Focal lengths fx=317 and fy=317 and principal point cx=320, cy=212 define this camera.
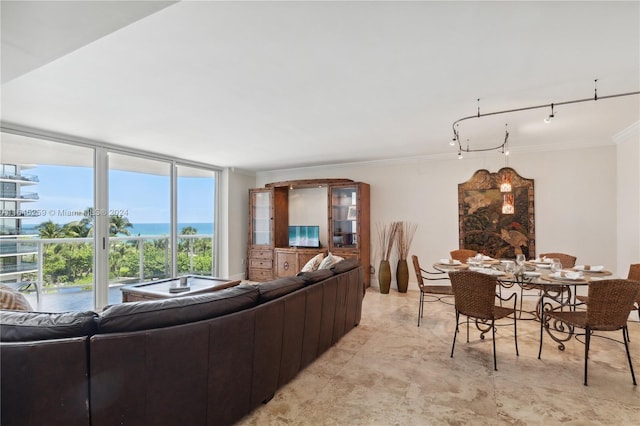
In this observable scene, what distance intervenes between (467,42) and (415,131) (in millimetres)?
2106

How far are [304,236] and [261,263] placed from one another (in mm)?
1152

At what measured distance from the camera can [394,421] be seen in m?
2.03

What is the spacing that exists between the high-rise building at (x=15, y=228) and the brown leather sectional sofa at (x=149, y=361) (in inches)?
120

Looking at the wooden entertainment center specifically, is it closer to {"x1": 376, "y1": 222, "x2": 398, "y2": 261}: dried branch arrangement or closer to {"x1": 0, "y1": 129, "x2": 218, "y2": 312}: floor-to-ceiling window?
{"x1": 376, "y1": 222, "x2": 398, "y2": 261}: dried branch arrangement

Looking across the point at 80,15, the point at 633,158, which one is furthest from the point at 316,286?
the point at 633,158

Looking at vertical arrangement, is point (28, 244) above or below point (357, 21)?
below

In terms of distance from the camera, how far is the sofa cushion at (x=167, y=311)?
5.12 feet

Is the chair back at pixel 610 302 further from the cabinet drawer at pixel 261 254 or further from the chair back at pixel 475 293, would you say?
the cabinet drawer at pixel 261 254

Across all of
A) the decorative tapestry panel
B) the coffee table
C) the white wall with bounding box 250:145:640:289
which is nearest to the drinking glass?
the decorative tapestry panel

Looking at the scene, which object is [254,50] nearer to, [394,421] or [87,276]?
[394,421]

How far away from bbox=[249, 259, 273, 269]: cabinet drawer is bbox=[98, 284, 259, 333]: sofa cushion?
469cm

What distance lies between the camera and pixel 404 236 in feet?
19.2

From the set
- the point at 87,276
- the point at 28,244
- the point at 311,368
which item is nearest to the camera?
the point at 311,368

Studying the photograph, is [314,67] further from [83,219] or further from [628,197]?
[628,197]
